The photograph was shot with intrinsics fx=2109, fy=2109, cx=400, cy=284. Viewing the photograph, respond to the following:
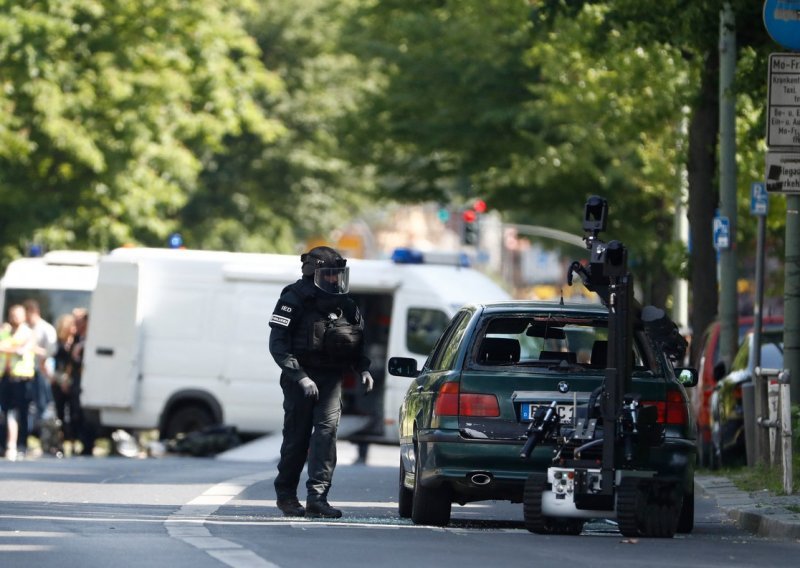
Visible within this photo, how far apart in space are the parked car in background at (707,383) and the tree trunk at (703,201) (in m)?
1.74

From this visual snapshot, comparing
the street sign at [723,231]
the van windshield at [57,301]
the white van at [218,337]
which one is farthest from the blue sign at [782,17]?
the van windshield at [57,301]

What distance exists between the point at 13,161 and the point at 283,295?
2297 cm

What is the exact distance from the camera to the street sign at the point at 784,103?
14.6m

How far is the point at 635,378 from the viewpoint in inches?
467

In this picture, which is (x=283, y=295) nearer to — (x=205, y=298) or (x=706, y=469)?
(x=706, y=469)

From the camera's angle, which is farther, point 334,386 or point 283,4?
point 283,4

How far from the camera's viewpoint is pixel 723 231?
20.9 meters

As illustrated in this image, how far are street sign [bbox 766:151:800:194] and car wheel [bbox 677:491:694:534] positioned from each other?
10.4 ft

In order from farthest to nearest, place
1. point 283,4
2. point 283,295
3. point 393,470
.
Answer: point 283,4, point 393,470, point 283,295

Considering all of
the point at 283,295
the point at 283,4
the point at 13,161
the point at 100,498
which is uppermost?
the point at 283,4

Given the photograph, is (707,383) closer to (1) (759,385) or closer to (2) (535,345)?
(1) (759,385)

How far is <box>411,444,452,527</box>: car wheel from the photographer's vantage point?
12.2 m

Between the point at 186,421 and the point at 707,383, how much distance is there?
7.95 m

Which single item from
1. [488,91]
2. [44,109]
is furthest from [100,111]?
[488,91]
